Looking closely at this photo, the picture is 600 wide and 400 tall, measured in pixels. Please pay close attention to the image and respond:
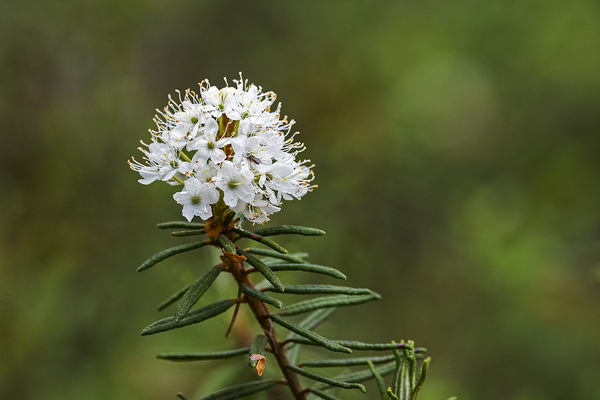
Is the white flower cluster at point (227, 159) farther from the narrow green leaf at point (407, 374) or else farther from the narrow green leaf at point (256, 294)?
the narrow green leaf at point (407, 374)

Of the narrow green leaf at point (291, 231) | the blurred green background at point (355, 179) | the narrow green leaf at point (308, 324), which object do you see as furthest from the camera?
the blurred green background at point (355, 179)

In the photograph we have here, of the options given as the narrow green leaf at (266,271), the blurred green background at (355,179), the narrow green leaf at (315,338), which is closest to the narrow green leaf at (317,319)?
the narrow green leaf at (315,338)

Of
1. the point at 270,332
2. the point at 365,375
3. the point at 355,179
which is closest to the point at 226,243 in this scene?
the point at 270,332

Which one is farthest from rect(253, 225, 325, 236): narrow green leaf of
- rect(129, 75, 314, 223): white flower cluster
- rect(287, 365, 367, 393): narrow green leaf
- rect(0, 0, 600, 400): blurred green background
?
rect(0, 0, 600, 400): blurred green background

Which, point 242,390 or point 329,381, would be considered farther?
point 242,390

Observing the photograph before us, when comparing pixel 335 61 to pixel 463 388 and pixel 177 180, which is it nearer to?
pixel 463 388

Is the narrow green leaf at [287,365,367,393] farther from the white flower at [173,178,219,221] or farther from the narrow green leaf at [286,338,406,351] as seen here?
the white flower at [173,178,219,221]

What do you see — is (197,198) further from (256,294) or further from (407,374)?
(407,374)

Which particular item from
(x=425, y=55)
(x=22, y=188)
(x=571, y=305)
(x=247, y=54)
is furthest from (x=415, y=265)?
(x=22, y=188)
